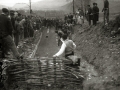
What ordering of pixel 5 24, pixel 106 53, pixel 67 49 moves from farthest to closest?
pixel 106 53, pixel 5 24, pixel 67 49

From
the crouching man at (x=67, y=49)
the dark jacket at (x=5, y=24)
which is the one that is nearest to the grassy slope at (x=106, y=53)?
the crouching man at (x=67, y=49)

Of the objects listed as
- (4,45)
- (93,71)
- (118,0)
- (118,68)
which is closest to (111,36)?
(93,71)

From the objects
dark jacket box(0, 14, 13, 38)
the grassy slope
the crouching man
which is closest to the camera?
the crouching man

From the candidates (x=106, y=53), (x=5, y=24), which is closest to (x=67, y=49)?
(x=5, y=24)

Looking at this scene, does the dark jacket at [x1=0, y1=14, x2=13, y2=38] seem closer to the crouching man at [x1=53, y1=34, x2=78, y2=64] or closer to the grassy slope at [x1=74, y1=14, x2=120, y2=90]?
the crouching man at [x1=53, y1=34, x2=78, y2=64]

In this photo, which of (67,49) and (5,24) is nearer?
(67,49)

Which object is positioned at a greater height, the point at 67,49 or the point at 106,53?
the point at 67,49

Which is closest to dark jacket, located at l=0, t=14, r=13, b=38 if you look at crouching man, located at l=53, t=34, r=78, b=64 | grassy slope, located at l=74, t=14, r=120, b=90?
crouching man, located at l=53, t=34, r=78, b=64

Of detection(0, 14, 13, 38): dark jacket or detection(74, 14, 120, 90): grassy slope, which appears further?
detection(74, 14, 120, 90): grassy slope

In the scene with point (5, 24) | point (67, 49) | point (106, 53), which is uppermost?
point (5, 24)

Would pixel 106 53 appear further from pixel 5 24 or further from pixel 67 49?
pixel 5 24

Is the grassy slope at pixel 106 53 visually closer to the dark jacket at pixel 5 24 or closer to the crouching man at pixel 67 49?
the crouching man at pixel 67 49

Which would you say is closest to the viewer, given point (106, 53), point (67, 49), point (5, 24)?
point (67, 49)

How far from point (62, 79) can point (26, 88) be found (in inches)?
45.5
